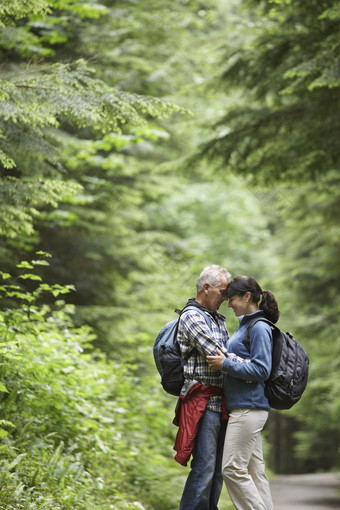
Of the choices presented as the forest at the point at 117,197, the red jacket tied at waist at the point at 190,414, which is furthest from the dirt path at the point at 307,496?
the red jacket tied at waist at the point at 190,414

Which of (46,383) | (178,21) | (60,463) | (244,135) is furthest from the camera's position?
(178,21)

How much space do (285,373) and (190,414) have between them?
801mm

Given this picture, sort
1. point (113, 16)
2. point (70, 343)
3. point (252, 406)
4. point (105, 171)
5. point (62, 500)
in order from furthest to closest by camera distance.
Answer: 1. point (105, 171)
2. point (113, 16)
3. point (70, 343)
4. point (62, 500)
5. point (252, 406)

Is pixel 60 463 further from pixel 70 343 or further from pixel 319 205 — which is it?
pixel 319 205

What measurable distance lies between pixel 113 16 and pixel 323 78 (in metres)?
5.13

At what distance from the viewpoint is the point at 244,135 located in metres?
8.89

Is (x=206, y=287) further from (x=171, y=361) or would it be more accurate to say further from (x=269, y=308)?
(x=171, y=361)

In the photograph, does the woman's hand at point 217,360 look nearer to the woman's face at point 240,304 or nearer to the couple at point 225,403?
the couple at point 225,403

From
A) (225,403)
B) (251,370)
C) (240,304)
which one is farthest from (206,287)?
(225,403)

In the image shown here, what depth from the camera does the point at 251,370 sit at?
4281 mm

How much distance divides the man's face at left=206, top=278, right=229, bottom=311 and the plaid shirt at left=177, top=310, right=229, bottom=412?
0.68ft

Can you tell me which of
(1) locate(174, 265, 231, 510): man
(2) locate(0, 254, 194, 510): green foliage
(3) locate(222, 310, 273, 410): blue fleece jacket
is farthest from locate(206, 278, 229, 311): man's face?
(2) locate(0, 254, 194, 510): green foliage

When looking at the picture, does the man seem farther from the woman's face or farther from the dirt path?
the dirt path

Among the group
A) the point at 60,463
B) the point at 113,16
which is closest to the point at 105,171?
the point at 113,16
